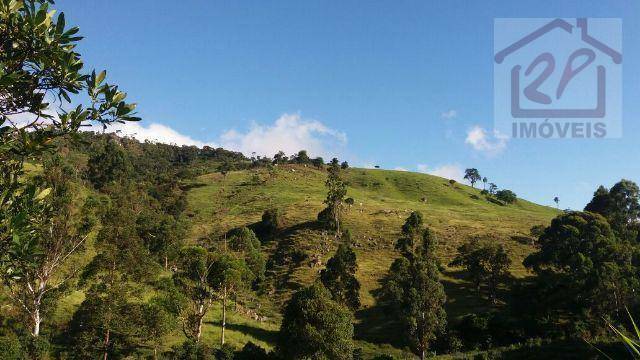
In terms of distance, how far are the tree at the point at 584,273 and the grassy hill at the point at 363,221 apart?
8597mm

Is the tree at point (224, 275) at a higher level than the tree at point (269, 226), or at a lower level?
lower

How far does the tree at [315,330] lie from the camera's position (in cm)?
3581

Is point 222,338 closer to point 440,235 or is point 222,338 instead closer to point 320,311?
point 320,311

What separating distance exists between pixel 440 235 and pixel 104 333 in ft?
249

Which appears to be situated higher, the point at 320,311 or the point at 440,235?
the point at 440,235

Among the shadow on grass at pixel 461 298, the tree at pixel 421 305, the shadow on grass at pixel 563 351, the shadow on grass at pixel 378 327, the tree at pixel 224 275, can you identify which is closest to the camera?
the shadow on grass at pixel 563 351

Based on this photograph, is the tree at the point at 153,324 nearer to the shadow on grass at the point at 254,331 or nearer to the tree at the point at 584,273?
the shadow on grass at the point at 254,331

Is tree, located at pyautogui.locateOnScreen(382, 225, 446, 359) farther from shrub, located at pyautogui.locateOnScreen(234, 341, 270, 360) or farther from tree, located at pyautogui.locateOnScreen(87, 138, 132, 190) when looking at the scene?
tree, located at pyautogui.locateOnScreen(87, 138, 132, 190)

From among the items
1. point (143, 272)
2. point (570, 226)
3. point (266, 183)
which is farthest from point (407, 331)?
point (266, 183)

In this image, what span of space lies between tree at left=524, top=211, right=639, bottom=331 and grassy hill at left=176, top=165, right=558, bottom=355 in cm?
860

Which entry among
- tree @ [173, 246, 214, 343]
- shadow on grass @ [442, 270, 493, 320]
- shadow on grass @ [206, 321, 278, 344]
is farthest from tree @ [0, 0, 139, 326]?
shadow on grass @ [442, 270, 493, 320]

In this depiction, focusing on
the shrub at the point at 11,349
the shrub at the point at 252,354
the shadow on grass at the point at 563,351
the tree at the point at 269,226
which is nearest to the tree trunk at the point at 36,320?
the shrub at the point at 11,349

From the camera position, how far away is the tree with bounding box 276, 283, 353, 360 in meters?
35.8

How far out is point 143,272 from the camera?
117ft
